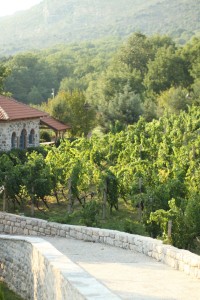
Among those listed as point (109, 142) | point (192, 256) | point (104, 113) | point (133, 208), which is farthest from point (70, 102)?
point (192, 256)

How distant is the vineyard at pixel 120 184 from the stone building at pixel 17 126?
1.01 m

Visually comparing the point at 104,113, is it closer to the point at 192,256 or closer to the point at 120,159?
the point at 120,159

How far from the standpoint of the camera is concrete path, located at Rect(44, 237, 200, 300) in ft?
32.6

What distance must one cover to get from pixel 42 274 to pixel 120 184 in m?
10.8

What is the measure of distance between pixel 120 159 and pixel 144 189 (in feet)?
16.5

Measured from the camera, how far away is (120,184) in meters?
21.5

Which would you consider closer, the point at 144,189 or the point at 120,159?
the point at 144,189

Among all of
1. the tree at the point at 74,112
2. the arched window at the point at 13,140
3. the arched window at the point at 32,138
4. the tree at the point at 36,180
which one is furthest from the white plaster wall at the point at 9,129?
the tree at the point at 74,112

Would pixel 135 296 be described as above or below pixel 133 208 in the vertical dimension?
above

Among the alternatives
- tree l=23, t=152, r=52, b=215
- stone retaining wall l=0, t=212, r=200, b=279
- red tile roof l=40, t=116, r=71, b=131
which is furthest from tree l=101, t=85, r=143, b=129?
stone retaining wall l=0, t=212, r=200, b=279

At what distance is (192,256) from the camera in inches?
441

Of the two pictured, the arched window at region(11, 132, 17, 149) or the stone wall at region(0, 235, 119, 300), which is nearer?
the stone wall at region(0, 235, 119, 300)

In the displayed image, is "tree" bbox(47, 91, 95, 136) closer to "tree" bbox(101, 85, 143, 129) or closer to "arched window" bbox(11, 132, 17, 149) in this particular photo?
"tree" bbox(101, 85, 143, 129)

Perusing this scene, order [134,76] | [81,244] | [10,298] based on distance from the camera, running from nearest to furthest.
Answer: [10,298], [81,244], [134,76]
